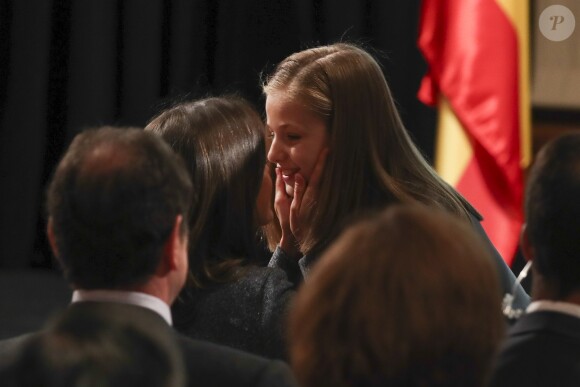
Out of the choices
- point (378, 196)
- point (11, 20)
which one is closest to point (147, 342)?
point (378, 196)

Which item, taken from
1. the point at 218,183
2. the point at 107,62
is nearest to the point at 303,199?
the point at 218,183

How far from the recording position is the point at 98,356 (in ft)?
3.43

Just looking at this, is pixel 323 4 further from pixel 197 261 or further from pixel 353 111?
pixel 197 261

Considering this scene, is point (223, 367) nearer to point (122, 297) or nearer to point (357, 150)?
point (122, 297)

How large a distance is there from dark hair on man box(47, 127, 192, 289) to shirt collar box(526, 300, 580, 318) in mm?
492

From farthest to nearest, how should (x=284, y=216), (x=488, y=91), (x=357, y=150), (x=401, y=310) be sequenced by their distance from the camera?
1. (x=488, y=91)
2. (x=284, y=216)
3. (x=357, y=150)
4. (x=401, y=310)

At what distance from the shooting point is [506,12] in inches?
158

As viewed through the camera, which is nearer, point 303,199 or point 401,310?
point 401,310

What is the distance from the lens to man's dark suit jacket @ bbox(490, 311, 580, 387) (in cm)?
132

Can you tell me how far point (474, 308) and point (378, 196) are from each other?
1.28m

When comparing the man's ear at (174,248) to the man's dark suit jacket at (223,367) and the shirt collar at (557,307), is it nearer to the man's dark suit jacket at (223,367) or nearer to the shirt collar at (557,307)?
the man's dark suit jacket at (223,367)

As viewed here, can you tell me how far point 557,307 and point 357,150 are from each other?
0.98 metres

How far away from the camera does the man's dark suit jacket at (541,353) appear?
Result: 4.34ft

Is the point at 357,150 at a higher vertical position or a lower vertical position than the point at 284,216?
higher
